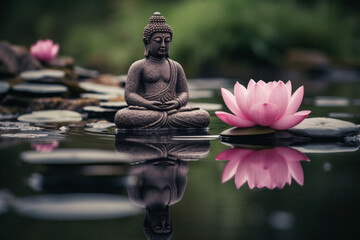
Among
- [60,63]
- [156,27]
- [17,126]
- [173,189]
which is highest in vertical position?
[60,63]

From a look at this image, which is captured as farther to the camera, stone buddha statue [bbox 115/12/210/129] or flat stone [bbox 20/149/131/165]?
stone buddha statue [bbox 115/12/210/129]

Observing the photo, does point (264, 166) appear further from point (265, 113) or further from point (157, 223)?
point (157, 223)

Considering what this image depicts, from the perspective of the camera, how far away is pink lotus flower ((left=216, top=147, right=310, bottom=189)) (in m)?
2.78

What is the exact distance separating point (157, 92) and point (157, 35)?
21.2 inches

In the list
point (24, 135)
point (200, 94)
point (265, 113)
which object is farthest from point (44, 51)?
point (265, 113)

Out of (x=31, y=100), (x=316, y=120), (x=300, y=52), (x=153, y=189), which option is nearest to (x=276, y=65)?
(x=300, y=52)

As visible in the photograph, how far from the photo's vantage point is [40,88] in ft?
21.6

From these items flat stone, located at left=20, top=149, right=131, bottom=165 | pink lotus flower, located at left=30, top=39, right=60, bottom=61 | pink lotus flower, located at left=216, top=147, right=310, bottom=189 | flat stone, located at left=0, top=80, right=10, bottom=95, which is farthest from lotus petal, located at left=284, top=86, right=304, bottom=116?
pink lotus flower, located at left=30, top=39, right=60, bottom=61

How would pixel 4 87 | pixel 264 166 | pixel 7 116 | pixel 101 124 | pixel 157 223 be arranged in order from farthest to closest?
pixel 4 87, pixel 7 116, pixel 101 124, pixel 264 166, pixel 157 223

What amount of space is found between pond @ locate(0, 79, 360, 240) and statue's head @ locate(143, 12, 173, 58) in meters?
0.97

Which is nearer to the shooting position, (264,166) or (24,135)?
(264,166)

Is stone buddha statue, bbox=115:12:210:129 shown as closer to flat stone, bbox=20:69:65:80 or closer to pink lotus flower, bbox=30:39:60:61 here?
flat stone, bbox=20:69:65:80

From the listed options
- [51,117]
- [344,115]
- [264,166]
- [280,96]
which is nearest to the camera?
[264,166]

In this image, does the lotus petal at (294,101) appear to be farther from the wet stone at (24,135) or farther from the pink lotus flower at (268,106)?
the wet stone at (24,135)
